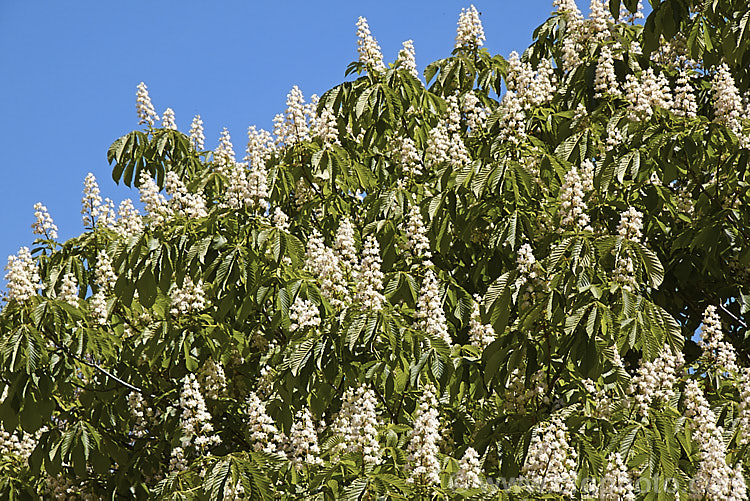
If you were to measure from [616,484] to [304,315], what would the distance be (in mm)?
1827

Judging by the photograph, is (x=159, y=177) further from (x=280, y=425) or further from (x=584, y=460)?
(x=584, y=460)

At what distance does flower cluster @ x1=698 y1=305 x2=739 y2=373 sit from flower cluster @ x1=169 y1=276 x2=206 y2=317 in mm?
2946

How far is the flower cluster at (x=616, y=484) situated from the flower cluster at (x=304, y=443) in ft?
4.29

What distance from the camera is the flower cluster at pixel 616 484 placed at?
498 cm

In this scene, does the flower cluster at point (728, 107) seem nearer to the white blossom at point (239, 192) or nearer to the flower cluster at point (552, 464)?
the flower cluster at point (552, 464)

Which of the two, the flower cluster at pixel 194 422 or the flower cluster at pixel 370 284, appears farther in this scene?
the flower cluster at pixel 194 422

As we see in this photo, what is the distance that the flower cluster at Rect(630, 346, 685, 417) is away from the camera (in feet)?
18.5

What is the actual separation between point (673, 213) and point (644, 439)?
2.14 meters

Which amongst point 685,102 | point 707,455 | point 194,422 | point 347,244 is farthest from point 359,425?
point 685,102

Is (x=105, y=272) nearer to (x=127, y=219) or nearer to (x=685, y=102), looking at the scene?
(x=127, y=219)

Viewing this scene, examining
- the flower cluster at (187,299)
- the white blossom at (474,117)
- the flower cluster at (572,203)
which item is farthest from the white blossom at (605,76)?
the flower cluster at (187,299)

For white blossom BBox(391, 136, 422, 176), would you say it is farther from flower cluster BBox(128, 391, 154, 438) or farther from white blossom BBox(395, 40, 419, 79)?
flower cluster BBox(128, 391, 154, 438)

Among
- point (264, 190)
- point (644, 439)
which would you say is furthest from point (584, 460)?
point (264, 190)

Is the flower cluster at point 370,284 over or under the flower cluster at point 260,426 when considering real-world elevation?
over
